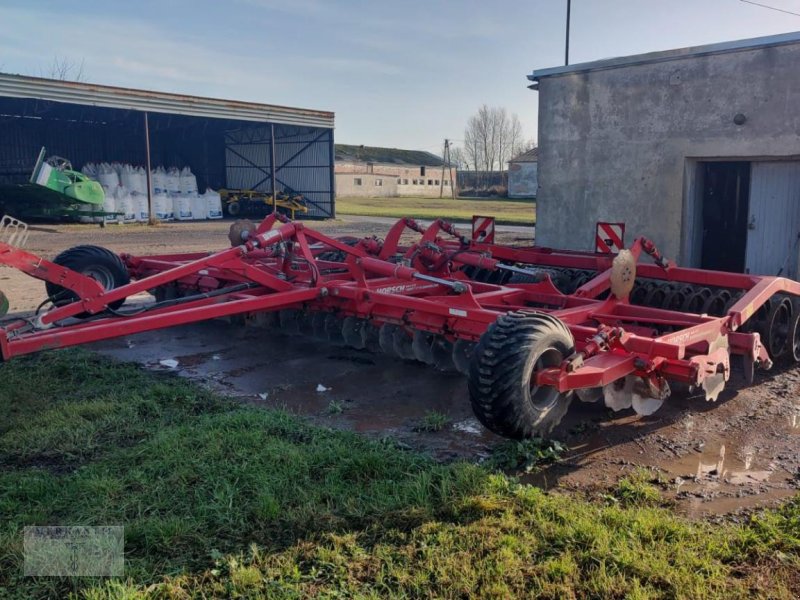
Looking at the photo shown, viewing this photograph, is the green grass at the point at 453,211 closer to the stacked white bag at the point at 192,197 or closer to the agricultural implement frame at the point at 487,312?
the stacked white bag at the point at 192,197

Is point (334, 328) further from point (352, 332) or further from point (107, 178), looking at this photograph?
point (107, 178)

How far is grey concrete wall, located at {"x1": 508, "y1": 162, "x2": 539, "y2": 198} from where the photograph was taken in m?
55.6

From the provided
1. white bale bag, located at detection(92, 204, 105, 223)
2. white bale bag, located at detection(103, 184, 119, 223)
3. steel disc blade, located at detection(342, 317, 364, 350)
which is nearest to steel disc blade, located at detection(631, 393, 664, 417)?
steel disc blade, located at detection(342, 317, 364, 350)

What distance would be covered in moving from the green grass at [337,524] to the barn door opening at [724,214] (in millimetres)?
7992

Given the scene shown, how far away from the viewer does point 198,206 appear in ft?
93.3

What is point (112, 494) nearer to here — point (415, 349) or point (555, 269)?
point (415, 349)

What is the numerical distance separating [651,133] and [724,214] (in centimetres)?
165

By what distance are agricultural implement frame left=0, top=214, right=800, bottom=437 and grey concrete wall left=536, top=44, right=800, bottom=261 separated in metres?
3.54

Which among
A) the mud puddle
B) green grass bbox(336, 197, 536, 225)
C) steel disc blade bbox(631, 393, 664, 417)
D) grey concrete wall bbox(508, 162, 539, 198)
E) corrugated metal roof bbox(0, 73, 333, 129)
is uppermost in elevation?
corrugated metal roof bbox(0, 73, 333, 129)

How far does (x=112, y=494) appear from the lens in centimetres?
369

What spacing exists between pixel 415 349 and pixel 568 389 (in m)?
2.33

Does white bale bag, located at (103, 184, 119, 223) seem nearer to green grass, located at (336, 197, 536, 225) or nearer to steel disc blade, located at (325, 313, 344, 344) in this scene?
green grass, located at (336, 197, 536, 225)

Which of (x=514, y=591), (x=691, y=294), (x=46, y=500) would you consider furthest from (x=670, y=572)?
(x=691, y=294)

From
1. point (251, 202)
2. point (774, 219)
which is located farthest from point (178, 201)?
point (774, 219)
